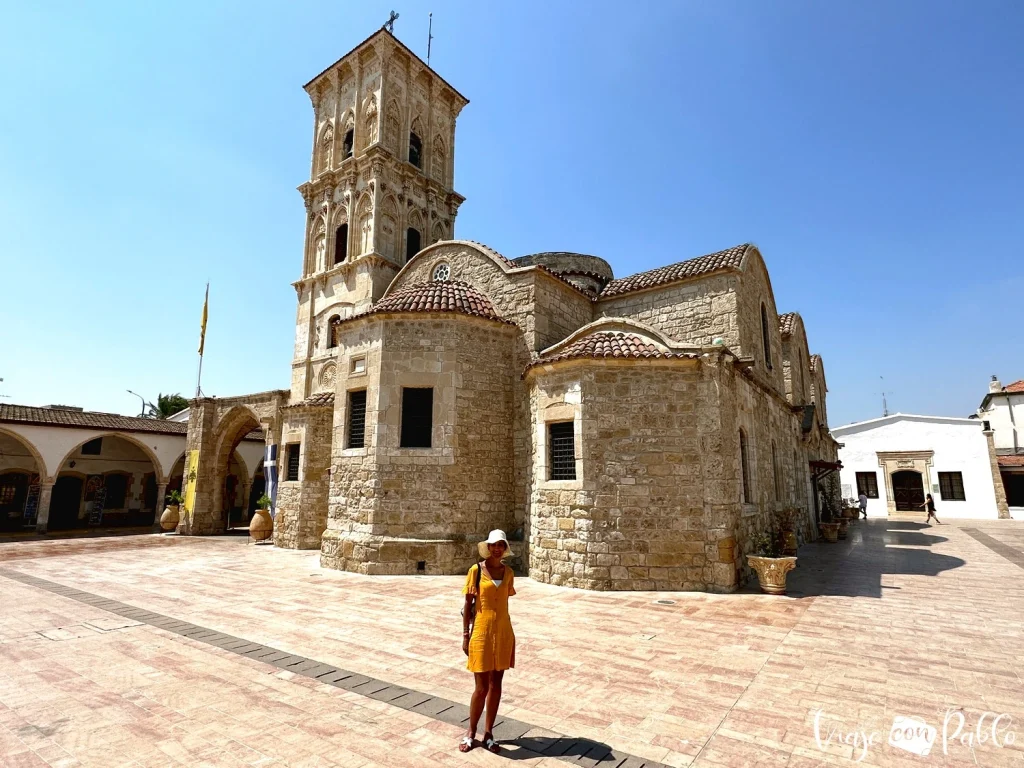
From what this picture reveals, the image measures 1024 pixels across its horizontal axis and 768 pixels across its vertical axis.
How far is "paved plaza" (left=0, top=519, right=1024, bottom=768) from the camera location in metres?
3.44

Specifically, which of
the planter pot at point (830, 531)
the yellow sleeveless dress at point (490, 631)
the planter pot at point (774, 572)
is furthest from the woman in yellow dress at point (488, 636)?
the planter pot at point (830, 531)

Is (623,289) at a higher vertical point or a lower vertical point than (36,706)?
higher

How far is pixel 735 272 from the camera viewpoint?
11.8 meters

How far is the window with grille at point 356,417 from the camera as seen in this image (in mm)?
11336

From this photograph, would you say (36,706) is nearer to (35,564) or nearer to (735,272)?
(35,564)

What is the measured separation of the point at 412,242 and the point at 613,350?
13035 millimetres

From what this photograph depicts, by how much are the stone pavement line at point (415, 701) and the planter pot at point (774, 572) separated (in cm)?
596

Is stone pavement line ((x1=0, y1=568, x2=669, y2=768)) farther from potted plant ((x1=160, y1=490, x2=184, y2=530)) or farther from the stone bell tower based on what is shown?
potted plant ((x1=160, y1=490, x2=184, y2=530))

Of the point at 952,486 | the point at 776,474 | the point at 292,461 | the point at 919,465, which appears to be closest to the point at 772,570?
the point at 776,474

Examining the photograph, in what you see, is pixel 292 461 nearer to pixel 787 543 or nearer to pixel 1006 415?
pixel 787 543

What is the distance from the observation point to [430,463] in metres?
10.6

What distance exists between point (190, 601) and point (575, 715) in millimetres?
6818

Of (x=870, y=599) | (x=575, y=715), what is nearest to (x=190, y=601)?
(x=575, y=715)

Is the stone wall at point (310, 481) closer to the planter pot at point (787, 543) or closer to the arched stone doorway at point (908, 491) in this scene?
the planter pot at point (787, 543)
